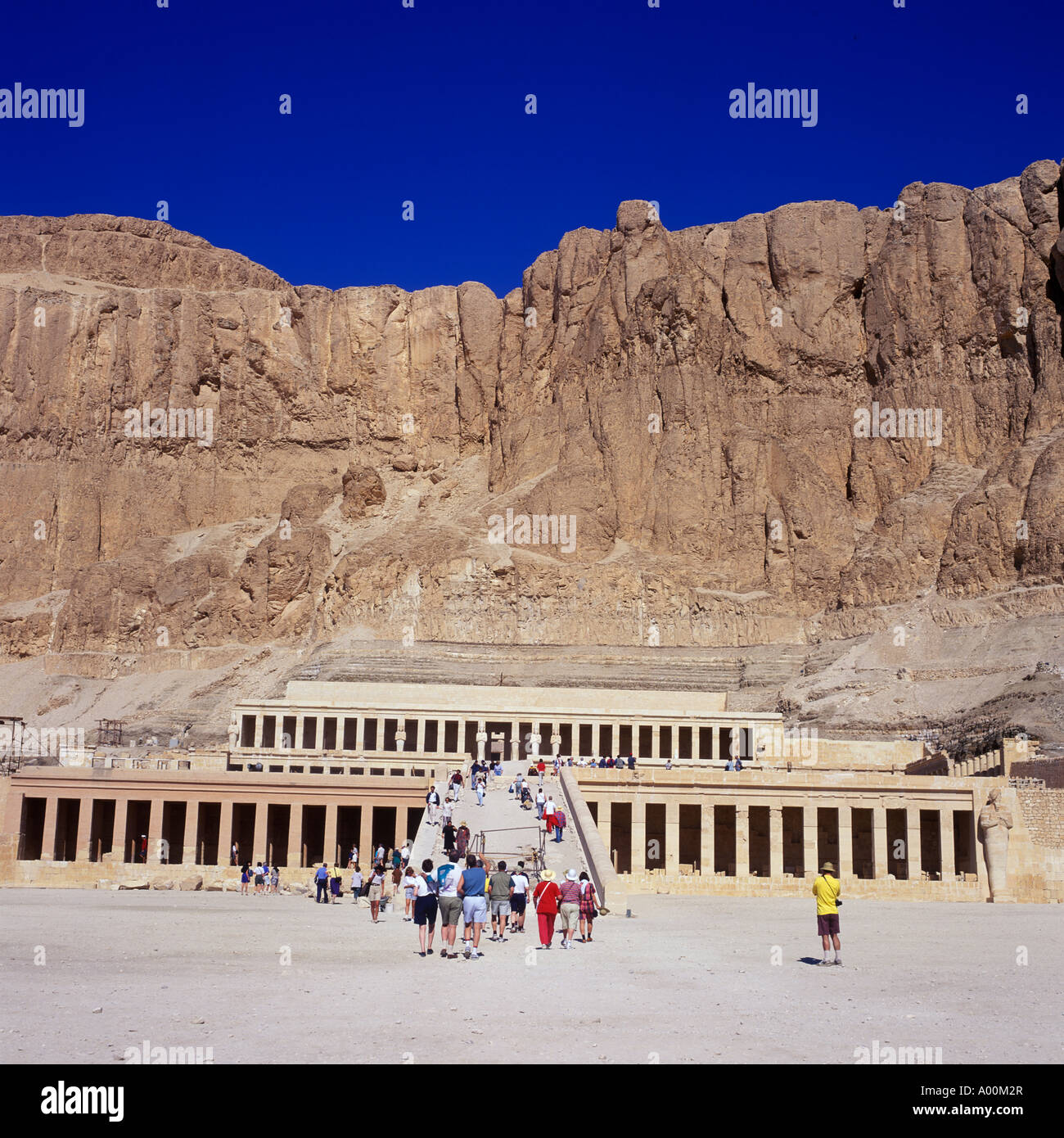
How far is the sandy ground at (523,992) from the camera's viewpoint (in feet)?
42.7

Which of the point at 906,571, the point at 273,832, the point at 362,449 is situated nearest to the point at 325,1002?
the point at 273,832

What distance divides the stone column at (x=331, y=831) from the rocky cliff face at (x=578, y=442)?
52260 mm

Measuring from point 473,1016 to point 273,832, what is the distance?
40410 millimetres

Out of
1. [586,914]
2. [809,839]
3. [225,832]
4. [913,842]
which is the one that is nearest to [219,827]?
[225,832]

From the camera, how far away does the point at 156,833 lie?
4731 cm

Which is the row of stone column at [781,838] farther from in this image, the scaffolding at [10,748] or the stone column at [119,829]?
the scaffolding at [10,748]

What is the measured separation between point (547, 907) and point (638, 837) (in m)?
23.0

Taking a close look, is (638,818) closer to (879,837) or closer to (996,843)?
(879,837)

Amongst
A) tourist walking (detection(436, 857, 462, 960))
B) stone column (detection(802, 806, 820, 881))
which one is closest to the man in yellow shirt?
tourist walking (detection(436, 857, 462, 960))

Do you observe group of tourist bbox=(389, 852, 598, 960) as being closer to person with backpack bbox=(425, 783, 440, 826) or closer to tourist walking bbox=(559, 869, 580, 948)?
tourist walking bbox=(559, 869, 580, 948)

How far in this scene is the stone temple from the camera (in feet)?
127

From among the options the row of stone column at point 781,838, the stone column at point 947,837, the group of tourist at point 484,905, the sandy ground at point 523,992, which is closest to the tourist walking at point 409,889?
the sandy ground at point 523,992

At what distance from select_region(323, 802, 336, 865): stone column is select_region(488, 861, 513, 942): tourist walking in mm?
22467

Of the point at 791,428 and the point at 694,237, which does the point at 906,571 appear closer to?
the point at 791,428
